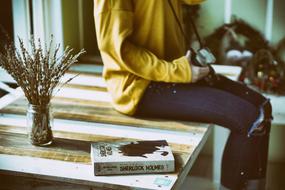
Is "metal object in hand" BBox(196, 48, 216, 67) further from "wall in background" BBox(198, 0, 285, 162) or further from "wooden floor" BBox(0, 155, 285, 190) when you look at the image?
"wall in background" BBox(198, 0, 285, 162)

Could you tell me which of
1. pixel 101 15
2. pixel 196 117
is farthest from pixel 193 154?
pixel 101 15

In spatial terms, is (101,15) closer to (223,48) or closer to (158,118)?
(158,118)

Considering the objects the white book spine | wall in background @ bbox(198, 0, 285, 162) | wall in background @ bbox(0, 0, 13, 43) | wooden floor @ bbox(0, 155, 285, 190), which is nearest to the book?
the white book spine

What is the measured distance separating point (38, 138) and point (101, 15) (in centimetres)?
49

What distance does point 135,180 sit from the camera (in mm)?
1793

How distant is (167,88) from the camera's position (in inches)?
88.7

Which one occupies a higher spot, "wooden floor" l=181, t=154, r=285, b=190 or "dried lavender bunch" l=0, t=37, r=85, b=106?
"dried lavender bunch" l=0, t=37, r=85, b=106

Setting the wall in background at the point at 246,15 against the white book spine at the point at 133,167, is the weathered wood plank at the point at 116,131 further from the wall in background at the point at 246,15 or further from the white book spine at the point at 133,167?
the wall in background at the point at 246,15

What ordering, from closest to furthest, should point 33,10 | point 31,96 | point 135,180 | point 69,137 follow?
point 135,180 < point 31,96 < point 69,137 < point 33,10

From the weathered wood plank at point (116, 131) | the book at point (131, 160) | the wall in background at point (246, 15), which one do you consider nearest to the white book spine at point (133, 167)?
the book at point (131, 160)

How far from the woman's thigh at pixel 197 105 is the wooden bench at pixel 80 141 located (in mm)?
39

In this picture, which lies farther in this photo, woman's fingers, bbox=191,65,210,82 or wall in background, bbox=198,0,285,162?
wall in background, bbox=198,0,285,162

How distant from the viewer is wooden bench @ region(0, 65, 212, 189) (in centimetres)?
182

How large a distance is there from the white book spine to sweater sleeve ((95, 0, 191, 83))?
452 mm
